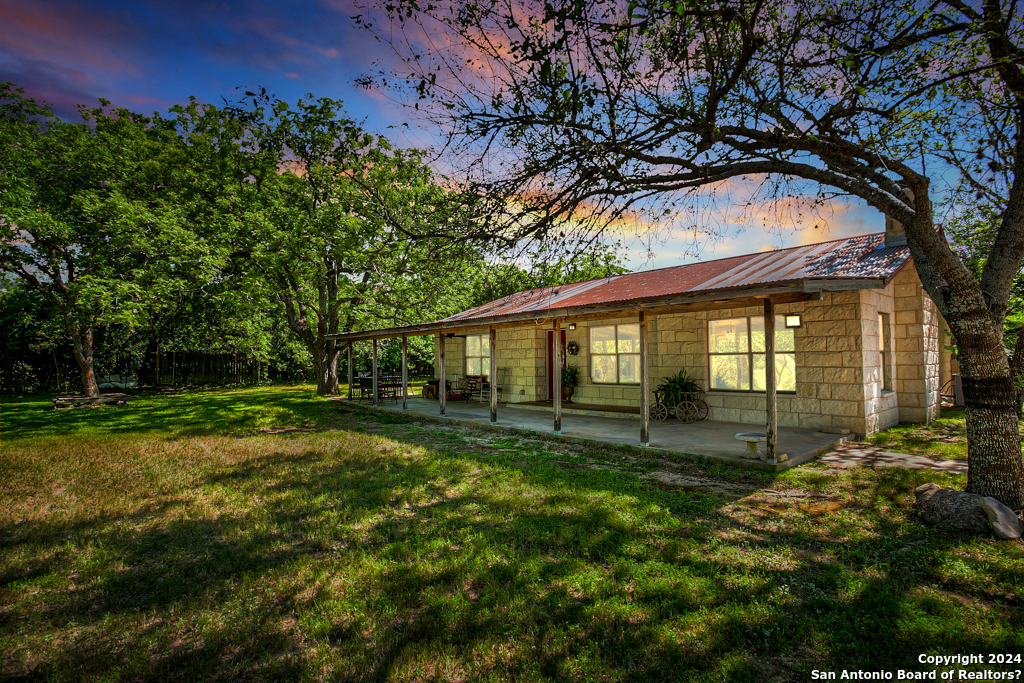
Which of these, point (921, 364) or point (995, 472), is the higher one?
point (921, 364)

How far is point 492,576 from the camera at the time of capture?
3.34 metres

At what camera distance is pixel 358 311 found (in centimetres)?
1722

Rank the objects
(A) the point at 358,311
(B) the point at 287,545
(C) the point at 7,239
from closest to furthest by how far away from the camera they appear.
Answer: (B) the point at 287,545
(C) the point at 7,239
(A) the point at 358,311

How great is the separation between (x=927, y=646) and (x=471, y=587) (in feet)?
8.79

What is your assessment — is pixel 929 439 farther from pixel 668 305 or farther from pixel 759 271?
pixel 668 305

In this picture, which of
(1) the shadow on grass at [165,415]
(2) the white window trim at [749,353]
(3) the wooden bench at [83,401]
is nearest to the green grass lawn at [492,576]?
(2) the white window trim at [749,353]

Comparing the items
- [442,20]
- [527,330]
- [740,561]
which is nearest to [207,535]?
[740,561]

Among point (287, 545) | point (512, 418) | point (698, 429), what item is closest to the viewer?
point (287, 545)

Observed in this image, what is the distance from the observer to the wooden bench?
14.5 m

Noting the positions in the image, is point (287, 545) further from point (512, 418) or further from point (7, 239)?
point (7, 239)

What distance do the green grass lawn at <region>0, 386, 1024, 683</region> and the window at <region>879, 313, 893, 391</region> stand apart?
13.4 feet

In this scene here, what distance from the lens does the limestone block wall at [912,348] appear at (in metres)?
8.95

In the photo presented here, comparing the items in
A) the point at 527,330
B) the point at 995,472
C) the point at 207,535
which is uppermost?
the point at 527,330

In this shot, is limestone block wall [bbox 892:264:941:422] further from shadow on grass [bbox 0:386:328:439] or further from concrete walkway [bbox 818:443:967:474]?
shadow on grass [bbox 0:386:328:439]
